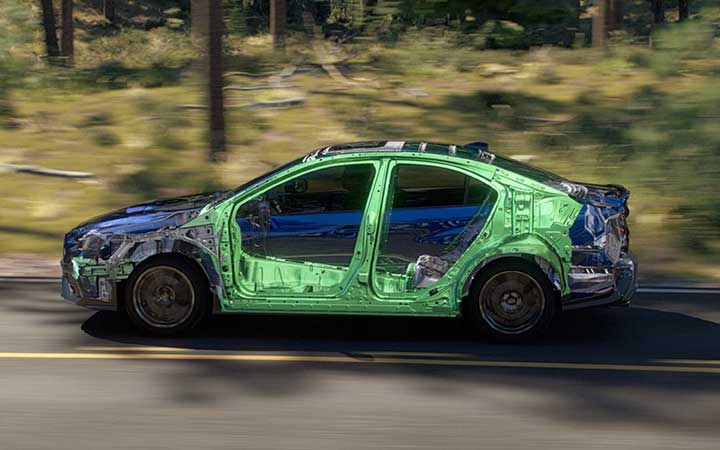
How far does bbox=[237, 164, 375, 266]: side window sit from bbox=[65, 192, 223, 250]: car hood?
0.50 meters

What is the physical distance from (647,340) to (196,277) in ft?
12.2

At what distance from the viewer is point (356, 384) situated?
23.7 feet

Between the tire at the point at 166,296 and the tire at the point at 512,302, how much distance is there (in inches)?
85.3

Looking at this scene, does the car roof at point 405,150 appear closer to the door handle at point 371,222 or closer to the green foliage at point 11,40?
the door handle at point 371,222

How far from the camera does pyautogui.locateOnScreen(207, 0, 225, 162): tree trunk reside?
16469 mm

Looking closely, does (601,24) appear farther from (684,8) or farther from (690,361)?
(684,8)

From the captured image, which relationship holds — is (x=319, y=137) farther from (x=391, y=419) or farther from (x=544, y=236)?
(x=391, y=419)

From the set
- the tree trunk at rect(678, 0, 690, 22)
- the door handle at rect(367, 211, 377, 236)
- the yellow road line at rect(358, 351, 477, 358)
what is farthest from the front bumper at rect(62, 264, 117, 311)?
the tree trunk at rect(678, 0, 690, 22)

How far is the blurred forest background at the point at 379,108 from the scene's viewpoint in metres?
13.2

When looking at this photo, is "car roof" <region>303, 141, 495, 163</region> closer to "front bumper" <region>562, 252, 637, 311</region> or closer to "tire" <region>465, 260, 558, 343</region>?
"tire" <region>465, 260, 558, 343</region>

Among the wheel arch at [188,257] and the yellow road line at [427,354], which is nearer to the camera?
the yellow road line at [427,354]

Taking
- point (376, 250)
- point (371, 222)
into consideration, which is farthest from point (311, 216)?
point (376, 250)

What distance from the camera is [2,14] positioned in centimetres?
2286

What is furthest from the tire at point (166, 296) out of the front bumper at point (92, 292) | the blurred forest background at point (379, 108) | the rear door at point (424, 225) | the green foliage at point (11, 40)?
the green foliage at point (11, 40)
